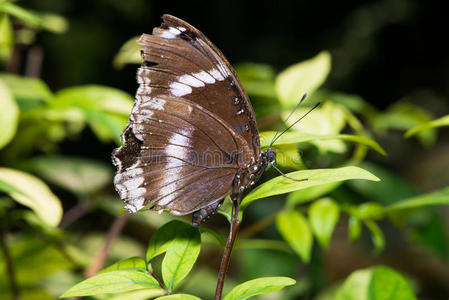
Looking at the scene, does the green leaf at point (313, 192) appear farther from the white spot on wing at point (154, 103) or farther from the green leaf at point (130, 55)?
the green leaf at point (130, 55)

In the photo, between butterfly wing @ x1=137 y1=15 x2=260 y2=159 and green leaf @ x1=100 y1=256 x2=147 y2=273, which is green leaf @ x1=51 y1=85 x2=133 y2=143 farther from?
green leaf @ x1=100 y1=256 x2=147 y2=273

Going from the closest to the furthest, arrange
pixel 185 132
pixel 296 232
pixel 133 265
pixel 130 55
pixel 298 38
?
pixel 133 265
pixel 185 132
pixel 296 232
pixel 130 55
pixel 298 38

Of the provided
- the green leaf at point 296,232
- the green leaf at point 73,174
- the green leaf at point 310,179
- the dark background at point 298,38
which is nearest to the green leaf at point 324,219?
the green leaf at point 296,232

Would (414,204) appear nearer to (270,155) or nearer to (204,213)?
(270,155)

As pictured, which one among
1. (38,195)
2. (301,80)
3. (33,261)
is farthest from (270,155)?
(33,261)

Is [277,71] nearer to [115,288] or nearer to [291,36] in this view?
[291,36]

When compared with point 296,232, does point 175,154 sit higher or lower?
higher

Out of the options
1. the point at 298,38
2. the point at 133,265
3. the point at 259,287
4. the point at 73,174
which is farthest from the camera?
the point at 298,38

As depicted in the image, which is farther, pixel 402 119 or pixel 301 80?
pixel 402 119
